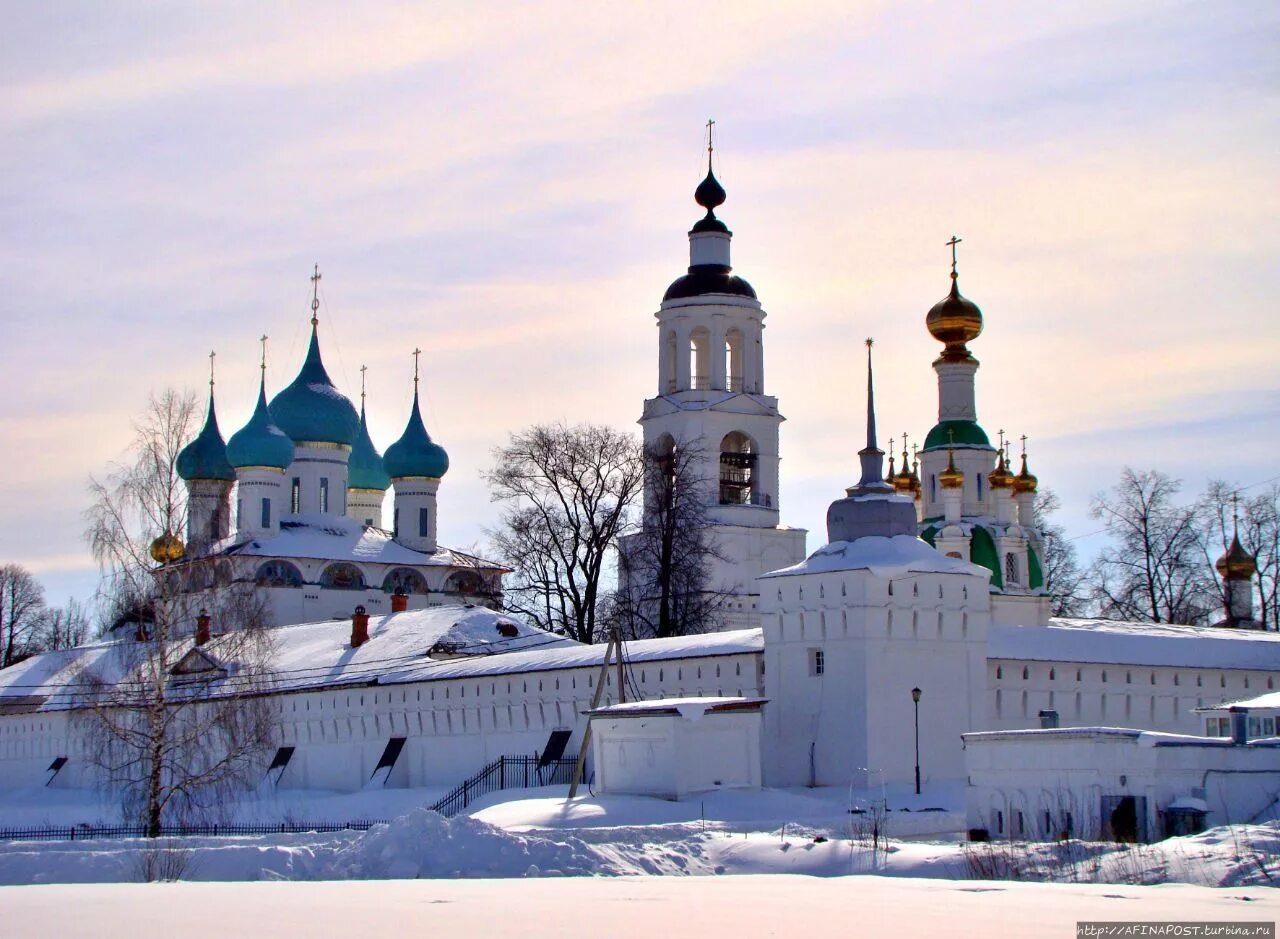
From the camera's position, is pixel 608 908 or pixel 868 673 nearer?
pixel 608 908

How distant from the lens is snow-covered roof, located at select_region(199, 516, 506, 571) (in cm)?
5319

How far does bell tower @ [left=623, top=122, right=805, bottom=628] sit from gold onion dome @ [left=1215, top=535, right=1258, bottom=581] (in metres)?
9.58

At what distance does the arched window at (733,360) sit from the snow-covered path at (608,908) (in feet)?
108

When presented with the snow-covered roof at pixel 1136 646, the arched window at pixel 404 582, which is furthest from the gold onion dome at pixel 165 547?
the arched window at pixel 404 582

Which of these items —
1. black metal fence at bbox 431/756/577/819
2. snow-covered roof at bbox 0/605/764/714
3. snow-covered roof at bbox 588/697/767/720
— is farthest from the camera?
black metal fence at bbox 431/756/577/819

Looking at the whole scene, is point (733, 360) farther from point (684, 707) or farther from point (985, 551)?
point (684, 707)

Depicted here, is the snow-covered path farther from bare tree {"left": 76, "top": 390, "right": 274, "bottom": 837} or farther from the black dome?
the black dome

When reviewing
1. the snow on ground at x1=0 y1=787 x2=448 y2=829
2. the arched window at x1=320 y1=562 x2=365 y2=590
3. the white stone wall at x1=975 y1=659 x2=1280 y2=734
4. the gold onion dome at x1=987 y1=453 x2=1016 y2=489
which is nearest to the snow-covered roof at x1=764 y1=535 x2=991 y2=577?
the white stone wall at x1=975 y1=659 x2=1280 y2=734

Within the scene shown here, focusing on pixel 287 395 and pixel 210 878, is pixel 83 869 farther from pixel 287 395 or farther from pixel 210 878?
pixel 287 395

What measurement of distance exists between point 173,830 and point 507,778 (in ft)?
27.3

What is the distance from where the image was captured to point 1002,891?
1533 cm

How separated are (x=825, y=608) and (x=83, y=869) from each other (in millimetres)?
13293

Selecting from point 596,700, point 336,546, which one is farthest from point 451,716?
point 336,546

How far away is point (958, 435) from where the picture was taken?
159 feet
